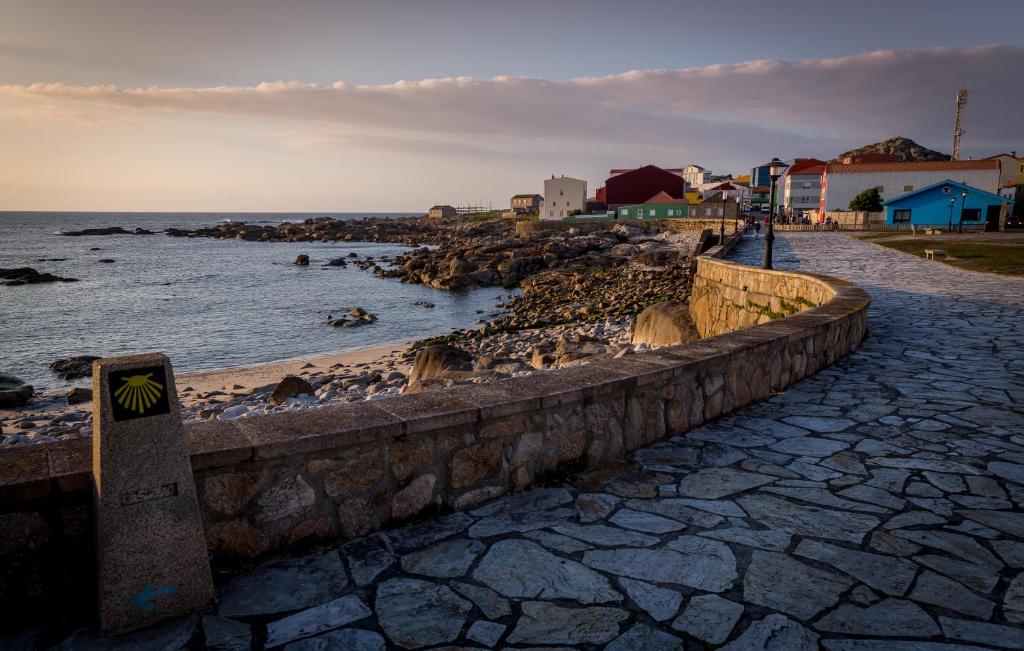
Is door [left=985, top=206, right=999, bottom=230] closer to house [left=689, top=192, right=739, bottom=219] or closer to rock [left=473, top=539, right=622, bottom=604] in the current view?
house [left=689, top=192, right=739, bottom=219]

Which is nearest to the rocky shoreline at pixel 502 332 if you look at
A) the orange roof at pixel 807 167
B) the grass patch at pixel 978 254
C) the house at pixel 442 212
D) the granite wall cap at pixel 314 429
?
the granite wall cap at pixel 314 429

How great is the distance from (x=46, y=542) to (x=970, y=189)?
44.0 meters

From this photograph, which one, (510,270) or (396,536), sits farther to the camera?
(510,270)

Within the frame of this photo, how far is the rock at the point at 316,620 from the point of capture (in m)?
2.51

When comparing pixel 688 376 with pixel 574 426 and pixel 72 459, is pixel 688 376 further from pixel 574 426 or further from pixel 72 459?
pixel 72 459

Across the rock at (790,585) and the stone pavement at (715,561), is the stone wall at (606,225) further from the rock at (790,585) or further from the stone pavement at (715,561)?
the rock at (790,585)

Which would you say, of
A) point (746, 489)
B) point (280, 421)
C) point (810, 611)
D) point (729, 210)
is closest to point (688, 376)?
point (746, 489)

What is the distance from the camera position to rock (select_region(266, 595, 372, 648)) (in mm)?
2514

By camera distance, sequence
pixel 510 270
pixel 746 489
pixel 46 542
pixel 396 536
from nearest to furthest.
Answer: pixel 46 542, pixel 396 536, pixel 746 489, pixel 510 270

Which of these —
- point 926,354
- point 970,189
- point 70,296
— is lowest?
point 70,296

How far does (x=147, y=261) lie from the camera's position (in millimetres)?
53688

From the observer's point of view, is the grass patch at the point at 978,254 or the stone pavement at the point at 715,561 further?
the grass patch at the point at 978,254

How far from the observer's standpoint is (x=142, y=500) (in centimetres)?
252

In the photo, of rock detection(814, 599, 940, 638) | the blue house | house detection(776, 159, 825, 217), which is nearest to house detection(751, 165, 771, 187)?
house detection(776, 159, 825, 217)
